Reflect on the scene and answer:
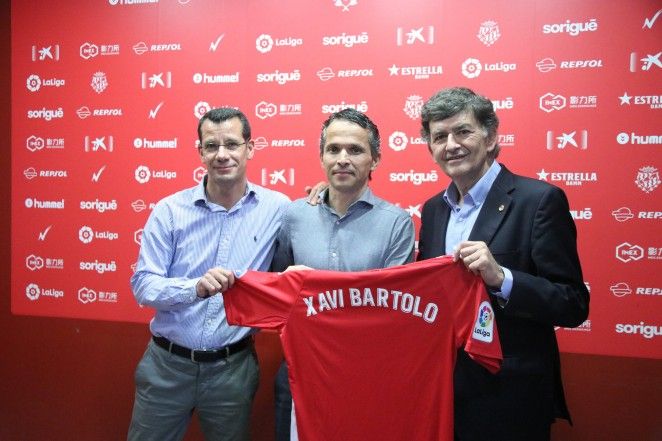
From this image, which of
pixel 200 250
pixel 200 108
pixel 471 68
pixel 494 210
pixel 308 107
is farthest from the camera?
pixel 200 108

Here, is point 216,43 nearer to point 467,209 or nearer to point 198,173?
point 198,173

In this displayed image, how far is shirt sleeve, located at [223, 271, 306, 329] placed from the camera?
1633 mm

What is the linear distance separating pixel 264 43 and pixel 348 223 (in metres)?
1.42

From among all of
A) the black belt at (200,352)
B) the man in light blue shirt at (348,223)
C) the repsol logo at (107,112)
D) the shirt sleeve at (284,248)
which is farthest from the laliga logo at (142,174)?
the man in light blue shirt at (348,223)

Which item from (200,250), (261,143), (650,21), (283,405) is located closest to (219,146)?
(200,250)

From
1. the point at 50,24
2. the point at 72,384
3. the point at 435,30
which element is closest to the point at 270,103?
the point at 435,30

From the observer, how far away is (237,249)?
1.99 metres

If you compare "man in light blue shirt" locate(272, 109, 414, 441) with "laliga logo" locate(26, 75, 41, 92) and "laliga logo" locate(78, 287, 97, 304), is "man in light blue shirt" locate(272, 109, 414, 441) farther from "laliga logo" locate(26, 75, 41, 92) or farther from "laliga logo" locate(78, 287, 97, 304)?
"laliga logo" locate(26, 75, 41, 92)

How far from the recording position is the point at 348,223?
5.83 ft

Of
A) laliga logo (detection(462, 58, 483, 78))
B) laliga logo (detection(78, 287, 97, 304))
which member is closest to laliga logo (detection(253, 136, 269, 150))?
laliga logo (detection(462, 58, 483, 78))

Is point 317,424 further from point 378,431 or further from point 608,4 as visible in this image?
point 608,4

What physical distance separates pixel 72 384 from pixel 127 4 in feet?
7.80

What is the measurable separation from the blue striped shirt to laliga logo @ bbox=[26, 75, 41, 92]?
1.68m

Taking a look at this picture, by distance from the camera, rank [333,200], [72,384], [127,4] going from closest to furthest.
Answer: [333,200], [127,4], [72,384]
